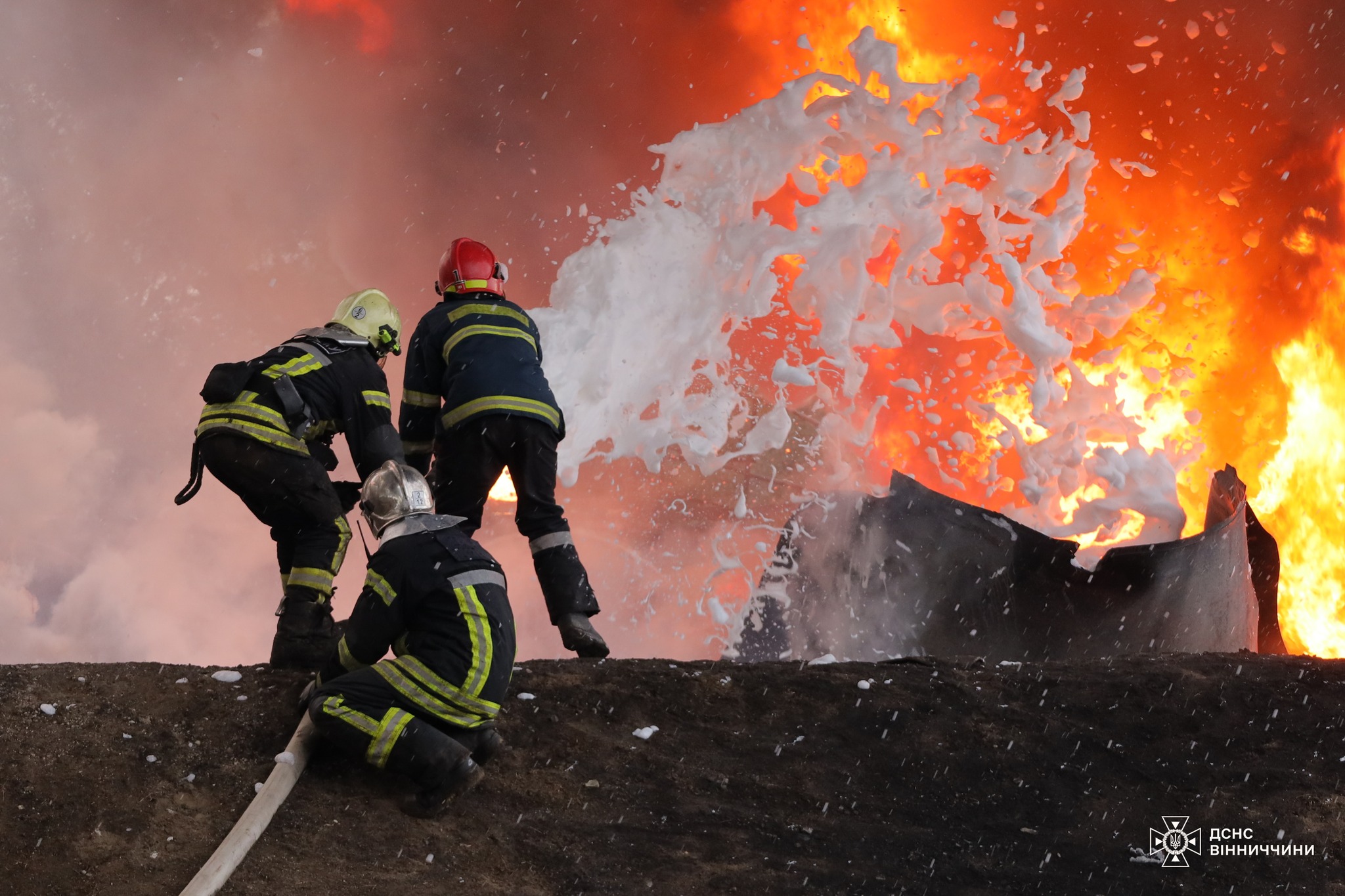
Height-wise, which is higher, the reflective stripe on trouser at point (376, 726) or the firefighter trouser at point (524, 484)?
the firefighter trouser at point (524, 484)

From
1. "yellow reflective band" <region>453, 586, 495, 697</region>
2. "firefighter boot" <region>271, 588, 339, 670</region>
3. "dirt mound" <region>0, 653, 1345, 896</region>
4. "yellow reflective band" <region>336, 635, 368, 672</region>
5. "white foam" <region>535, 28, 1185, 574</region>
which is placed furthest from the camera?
"white foam" <region>535, 28, 1185, 574</region>

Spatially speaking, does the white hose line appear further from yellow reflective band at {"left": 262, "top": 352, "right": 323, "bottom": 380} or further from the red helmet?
the red helmet

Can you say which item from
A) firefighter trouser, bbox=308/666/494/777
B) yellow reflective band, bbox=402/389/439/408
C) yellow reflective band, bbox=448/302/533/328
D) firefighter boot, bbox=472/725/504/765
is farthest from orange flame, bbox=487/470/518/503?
firefighter trouser, bbox=308/666/494/777

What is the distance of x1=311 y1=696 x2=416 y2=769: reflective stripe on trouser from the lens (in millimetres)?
3125

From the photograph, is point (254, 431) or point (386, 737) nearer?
point (386, 737)

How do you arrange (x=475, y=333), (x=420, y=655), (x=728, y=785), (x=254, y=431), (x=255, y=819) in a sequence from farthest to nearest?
(x=475, y=333), (x=254, y=431), (x=728, y=785), (x=420, y=655), (x=255, y=819)

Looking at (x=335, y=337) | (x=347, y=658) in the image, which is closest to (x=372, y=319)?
(x=335, y=337)

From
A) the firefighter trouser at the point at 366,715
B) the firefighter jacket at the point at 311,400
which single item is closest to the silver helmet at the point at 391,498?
the firefighter trouser at the point at 366,715

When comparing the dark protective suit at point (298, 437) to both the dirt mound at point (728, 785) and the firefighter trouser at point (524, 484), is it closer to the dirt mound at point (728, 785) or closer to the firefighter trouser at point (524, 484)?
the firefighter trouser at point (524, 484)

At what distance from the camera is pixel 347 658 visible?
134 inches

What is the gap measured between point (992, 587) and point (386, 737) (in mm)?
5061

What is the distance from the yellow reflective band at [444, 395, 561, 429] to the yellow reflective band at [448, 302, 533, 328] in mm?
421

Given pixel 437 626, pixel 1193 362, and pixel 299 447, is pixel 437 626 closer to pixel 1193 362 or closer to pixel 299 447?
pixel 299 447

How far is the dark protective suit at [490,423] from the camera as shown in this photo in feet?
14.9
